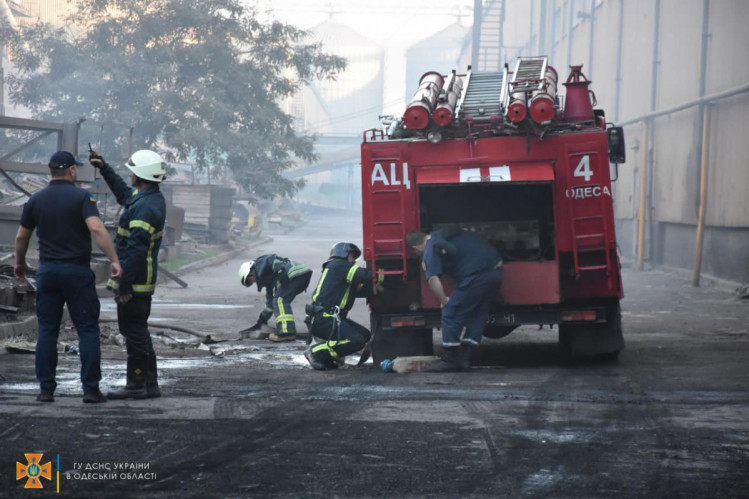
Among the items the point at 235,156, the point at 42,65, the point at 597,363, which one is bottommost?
the point at 597,363

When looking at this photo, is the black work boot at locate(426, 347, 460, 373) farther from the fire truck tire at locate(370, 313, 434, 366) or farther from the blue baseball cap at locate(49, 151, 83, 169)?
the blue baseball cap at locate(49, 151, 83, 169)

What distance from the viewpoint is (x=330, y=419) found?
6473mm

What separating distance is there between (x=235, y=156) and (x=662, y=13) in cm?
1324

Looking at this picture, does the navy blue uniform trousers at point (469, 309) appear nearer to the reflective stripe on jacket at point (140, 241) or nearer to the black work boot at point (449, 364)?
the black work boot at point (449, 364)

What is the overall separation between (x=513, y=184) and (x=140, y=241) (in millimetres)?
3810

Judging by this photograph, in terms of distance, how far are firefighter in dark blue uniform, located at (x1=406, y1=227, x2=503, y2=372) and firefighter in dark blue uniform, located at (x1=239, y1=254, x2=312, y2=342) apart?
8.60ft

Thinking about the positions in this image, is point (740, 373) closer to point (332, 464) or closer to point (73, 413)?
point (332, 464)

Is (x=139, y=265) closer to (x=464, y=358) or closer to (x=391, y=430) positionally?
(x=391, y=430)

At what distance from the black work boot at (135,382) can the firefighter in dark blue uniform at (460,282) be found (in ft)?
9.83

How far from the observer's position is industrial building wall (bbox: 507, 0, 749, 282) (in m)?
19.1

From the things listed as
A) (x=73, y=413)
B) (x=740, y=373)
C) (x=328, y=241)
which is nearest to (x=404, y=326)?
(x=740, y=373)

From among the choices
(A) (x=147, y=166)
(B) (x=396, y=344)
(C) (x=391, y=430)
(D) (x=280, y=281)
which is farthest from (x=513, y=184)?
(C) (x=391, y=430)

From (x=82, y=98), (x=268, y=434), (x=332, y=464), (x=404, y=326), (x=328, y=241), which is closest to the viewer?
(x=332, y=464)

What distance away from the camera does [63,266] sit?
6.75 m
